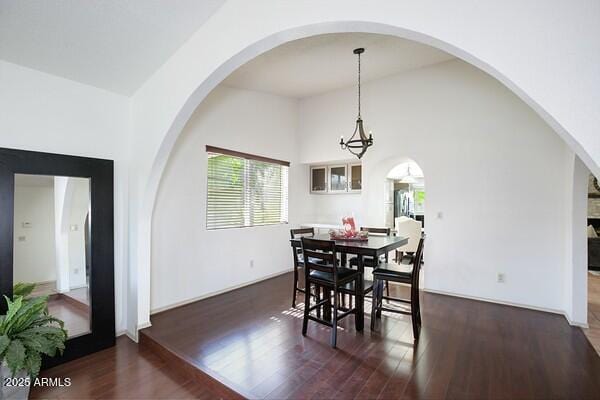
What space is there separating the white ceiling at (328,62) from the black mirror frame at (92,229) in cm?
230

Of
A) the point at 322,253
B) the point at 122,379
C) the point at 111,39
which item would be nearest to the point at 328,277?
the point at 322,253

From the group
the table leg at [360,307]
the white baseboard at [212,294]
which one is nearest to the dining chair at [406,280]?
the table leg at [360,307]

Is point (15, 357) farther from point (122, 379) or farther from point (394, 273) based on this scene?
point (394, 273)

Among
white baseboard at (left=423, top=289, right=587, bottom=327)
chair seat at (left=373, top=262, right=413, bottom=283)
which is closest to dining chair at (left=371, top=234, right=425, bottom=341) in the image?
chair seat at (left=373, top=262, right=413, bottom=283)

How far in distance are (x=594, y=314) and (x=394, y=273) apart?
2713 mm

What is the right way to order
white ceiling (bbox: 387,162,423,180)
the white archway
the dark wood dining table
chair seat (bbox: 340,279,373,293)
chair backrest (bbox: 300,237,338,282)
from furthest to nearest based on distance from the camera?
white ceiling (bbox: 387,162,423,180) < chair seat (bbox: 340,279,373,293) < the dark wood dining table < chair backrest (bbox: 300,237,338,282) < the white archway

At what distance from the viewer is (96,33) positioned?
2.26 metres

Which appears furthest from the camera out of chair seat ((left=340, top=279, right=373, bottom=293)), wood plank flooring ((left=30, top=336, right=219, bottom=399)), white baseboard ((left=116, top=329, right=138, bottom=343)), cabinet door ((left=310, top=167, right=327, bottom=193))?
cabinet door ((left=310, top=167, right=327, bottom=193))

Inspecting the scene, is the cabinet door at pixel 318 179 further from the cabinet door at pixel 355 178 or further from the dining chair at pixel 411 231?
the dining chair at pixel 411 231

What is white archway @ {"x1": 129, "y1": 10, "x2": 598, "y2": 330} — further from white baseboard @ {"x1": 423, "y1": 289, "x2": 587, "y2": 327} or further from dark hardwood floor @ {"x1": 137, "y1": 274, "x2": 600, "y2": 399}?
white baseboard @ {"x1": 423, "y1": 289, "x2": 587, "y2": 327}

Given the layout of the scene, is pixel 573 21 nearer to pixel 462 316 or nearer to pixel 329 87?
pixel 462 316

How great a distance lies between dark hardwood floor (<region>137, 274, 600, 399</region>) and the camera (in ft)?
6.61

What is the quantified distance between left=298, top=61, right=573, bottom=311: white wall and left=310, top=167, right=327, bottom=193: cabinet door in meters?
1.28

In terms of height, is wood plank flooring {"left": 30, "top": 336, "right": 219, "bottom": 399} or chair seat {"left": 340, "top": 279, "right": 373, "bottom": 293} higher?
chair seat {"left": 340, "top": 279, "right": 373, "bottom": 293}
